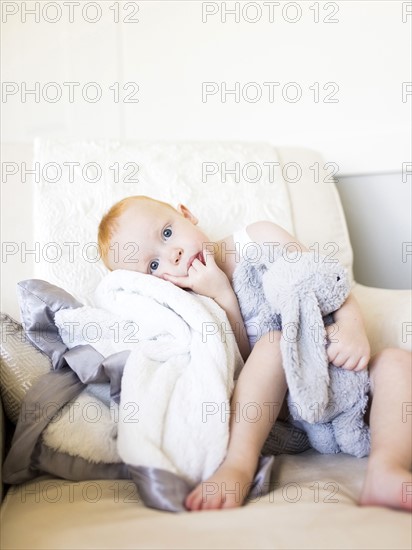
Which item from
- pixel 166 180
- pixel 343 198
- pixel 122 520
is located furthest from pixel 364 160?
pixel 122 520

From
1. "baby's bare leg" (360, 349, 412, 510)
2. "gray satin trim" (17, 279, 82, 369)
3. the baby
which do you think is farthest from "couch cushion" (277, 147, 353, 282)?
"gray satin trim" (17, 279, 82, 369)

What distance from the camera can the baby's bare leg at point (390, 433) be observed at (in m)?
0.84

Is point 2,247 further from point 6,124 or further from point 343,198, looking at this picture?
point 343,198

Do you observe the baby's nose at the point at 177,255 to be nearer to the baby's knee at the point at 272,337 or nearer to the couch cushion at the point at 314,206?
the baby's knee at the point at 272,337

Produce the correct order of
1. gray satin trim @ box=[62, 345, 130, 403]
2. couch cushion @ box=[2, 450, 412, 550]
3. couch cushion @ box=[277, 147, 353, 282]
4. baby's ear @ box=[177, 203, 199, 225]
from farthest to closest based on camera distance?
couch cushion @ box=[277, 147, 353, 282], baby's ear @ box=[177, 203, 199, 225], gray satin trim @ box=[62, 345, 130, 403], couch cushion @ box=[2, 450, 412, 550]

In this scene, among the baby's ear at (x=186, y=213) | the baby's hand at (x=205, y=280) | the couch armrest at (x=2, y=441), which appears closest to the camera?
the couch armrest at (x=2, y=441)

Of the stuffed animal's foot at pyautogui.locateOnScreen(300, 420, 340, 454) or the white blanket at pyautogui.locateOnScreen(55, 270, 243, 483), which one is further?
the stuffed animal's foot at pyautogui.locateOnScreen(300, 420, 340, 454)

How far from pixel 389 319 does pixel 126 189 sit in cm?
64

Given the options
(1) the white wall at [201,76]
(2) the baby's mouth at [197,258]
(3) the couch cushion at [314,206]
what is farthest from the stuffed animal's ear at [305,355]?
(1) the white wall at [201,76]

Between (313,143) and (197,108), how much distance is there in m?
0.36

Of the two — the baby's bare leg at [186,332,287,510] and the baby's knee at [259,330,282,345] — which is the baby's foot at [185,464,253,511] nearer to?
the baby's bare leg at [186,332,287,510]

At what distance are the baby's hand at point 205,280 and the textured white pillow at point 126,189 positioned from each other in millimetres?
226

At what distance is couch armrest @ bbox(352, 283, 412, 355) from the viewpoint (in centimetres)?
123

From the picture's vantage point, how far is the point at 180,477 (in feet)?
2.95
